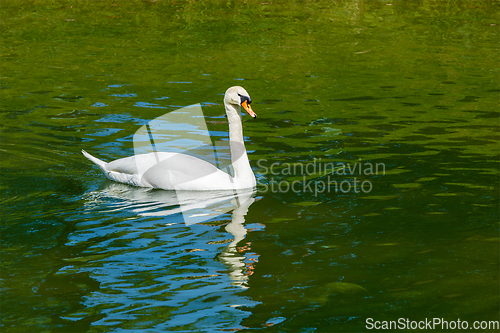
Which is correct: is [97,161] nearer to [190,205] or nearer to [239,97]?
Answer: [190,205]

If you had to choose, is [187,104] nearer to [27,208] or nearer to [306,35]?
[27,208]

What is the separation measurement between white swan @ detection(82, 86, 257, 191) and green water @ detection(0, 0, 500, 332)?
26 cm

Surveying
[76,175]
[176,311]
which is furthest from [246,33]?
[176,311]

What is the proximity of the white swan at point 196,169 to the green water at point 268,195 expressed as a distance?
0.86ft

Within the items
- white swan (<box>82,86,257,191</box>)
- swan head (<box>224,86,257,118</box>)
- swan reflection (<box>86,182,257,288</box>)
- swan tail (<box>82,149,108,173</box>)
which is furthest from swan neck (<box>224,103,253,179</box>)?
swan tail (<box>82,149,108,173</box>)

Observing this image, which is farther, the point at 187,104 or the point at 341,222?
the point at 187,104

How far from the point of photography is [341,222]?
285 inches

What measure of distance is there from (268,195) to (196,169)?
1.01 m

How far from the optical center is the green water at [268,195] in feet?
17.7

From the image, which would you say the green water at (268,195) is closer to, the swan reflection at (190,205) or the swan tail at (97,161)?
the swan reflection at (190,205)

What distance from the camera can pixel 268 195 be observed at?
8328 mm

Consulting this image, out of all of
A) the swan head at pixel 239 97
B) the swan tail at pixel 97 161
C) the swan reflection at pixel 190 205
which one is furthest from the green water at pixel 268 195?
the swan head at pixel 239 97

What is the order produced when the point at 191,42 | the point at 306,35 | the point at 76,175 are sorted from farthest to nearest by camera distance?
the point at 306,35 < the point at 191,42 < the point at 76,175

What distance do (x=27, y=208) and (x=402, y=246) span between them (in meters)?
4.43
